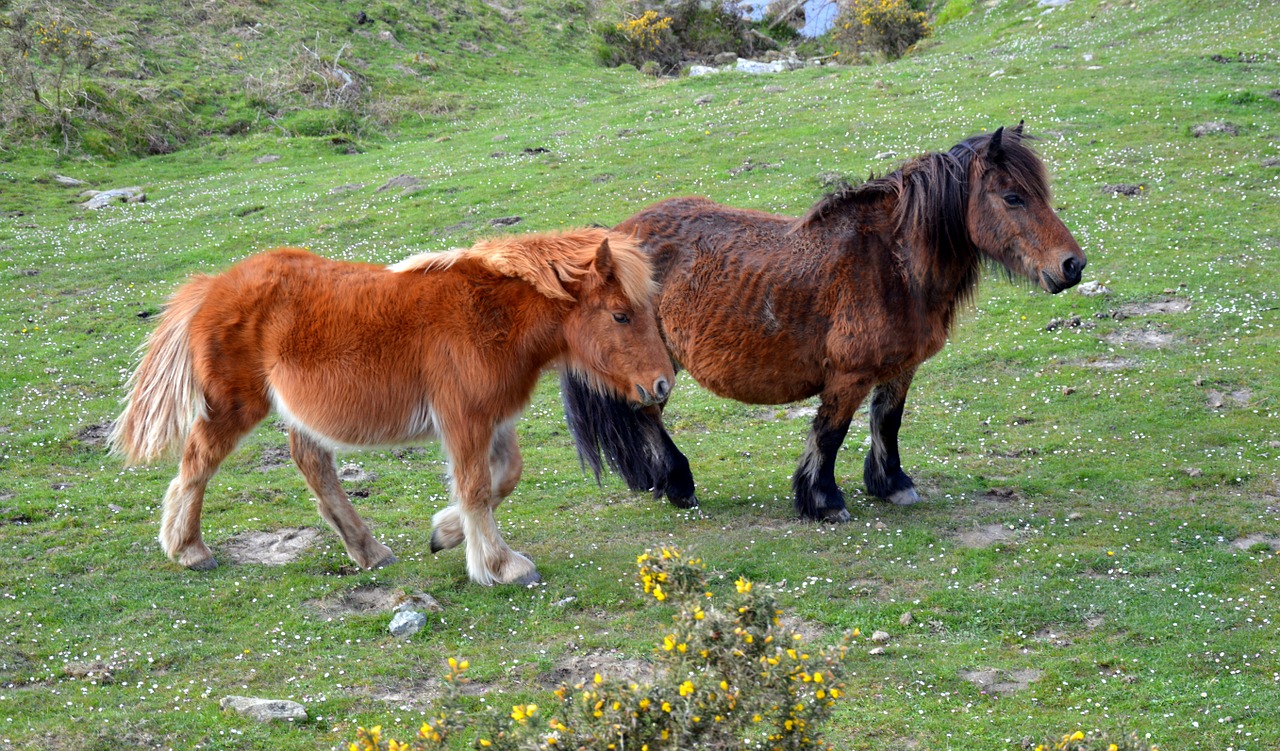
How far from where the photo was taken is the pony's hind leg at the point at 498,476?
24.4 ft

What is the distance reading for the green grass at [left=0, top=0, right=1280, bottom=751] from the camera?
5773mm

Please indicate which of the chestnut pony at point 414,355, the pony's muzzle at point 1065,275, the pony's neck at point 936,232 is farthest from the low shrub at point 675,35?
the chestnut pony at point 414,355

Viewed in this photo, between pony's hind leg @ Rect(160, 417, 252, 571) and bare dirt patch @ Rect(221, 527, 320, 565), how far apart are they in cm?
40

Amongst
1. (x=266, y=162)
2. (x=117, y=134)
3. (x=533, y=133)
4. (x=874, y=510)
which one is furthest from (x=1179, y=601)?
(x=117, y=134)

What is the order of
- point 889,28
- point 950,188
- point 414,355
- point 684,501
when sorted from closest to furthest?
1. point 414,355
2. point 950,188
3. point 684,501
4. point 889,28

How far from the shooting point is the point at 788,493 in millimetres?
9250

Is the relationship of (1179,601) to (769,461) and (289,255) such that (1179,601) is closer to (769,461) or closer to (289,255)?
(769,461)

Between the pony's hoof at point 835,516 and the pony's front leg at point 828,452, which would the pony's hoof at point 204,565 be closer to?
the pony's front leg at point 828,452

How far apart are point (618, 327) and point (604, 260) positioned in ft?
1.52

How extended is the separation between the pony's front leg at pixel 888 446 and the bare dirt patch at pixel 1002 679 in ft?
9.65

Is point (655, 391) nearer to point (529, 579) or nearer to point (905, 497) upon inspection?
point (529, 579)

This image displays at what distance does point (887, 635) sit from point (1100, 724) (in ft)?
4.71

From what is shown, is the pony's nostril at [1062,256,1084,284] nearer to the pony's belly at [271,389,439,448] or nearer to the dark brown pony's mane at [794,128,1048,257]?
the dark brown pony's mane at [794,128,1048,257]

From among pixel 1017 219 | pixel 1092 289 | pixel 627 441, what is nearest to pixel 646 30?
pixel 1092 289
